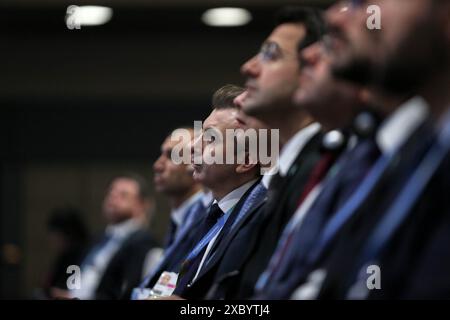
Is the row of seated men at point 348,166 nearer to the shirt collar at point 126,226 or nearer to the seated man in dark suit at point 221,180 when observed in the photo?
the seated man in dark suit at point 221,180

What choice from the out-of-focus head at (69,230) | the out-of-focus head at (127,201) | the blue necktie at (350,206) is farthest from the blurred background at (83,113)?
the blue necktie at (350,206)

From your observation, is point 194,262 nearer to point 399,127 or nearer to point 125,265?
point 399,127

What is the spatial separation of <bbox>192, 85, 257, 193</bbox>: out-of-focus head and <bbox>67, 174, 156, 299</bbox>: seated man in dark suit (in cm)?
193

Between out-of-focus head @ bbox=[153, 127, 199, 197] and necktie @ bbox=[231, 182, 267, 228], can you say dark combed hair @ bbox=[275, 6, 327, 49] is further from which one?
out-of-focus head @ bbox=[153, 127, 199, 197]

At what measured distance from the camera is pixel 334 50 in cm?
239

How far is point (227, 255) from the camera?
125 inches

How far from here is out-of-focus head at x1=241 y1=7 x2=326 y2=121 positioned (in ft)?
9.86

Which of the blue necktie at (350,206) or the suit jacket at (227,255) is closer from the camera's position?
the blue necktie at (350,206)

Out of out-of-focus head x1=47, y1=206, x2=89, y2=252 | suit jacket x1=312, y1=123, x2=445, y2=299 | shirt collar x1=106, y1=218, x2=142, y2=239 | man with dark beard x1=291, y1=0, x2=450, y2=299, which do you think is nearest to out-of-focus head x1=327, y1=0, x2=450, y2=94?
man with dark beard x1=291, y1=0, x2=450, y2=299

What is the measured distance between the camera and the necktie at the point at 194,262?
3492 millimetres

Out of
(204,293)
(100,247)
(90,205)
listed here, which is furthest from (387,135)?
(90,205)

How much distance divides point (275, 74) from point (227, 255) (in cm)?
56

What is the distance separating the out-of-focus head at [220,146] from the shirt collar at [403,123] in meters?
1.41
